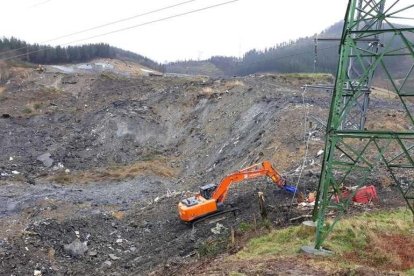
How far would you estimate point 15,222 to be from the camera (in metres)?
17.6

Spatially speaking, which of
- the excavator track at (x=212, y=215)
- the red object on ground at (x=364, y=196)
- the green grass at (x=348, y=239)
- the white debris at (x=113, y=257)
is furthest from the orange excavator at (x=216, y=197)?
the green grass at (x=348, y=239)

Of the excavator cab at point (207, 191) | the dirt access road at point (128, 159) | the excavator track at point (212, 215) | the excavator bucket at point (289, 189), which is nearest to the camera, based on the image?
the dirt access road at point (128, 159)

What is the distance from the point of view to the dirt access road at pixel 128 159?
51.2ft

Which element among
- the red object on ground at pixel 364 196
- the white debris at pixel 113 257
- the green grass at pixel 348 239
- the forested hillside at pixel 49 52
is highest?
the forested hillside at pixel 49 52

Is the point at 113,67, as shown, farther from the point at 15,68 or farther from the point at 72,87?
the point at 72,87

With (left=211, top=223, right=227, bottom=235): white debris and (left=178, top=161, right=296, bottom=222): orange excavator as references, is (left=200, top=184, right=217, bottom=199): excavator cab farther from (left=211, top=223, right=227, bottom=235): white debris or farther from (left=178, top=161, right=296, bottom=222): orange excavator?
(left=211, top=223, right=227, bottom=235): white debris

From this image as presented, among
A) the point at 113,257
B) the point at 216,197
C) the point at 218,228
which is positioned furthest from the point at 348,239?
the point at 113,257

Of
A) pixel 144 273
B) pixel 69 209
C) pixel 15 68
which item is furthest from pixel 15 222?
pixel 15 68

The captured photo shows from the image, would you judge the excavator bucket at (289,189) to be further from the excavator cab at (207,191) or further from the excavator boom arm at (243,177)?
the excavator cab at (207,191)

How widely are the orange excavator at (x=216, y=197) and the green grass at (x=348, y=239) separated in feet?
10.3

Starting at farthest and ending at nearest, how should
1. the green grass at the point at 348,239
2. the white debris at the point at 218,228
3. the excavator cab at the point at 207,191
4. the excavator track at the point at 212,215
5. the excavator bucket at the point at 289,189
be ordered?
the excavator cab at the point at 207,191 → the excavator bucket at the point at 289,189 → the excavator track at the point at 212,215 → the white debris at the point at 218,228 → the green grass at the point at 348,239

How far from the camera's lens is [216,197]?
1645cm

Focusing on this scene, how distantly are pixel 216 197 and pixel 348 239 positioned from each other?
544 centimetres

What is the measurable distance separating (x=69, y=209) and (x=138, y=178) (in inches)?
270
